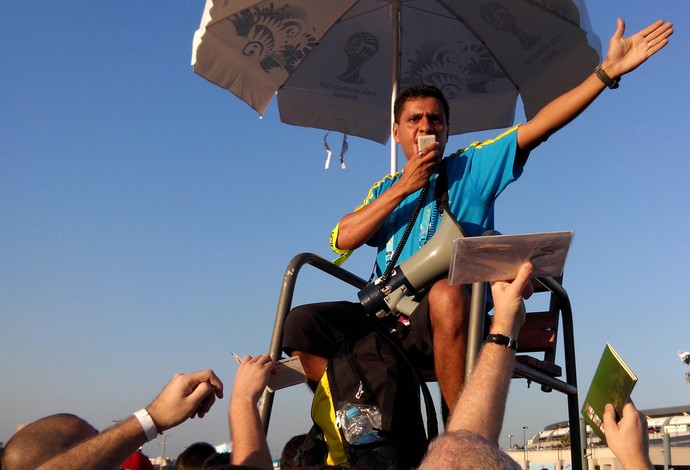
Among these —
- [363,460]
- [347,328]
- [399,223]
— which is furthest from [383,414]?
[399,223]

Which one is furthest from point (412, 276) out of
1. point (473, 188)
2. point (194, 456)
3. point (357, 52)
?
point (357, 52)

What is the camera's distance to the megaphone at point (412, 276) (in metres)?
3.06

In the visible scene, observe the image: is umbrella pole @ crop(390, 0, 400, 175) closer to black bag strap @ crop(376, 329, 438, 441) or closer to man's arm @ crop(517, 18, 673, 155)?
man's arm @ crop(517, 18, 673, 155)

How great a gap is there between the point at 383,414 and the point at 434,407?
0.99 feet

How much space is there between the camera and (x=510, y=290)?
236 cm

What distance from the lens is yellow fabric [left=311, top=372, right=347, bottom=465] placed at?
3014 millimetres

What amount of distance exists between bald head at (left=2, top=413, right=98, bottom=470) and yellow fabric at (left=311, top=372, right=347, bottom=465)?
90 cm

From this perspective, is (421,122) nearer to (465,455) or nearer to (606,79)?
(606,79)

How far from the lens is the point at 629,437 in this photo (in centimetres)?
223

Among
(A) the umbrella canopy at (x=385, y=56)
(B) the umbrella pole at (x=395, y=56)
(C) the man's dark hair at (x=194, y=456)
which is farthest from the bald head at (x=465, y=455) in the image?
(A) the umbrella canopy at (x=385, y=56)

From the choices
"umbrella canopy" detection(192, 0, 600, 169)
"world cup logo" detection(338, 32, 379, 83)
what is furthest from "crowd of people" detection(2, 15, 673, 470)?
"world cup logo" detection(338, 32, 379, 83)

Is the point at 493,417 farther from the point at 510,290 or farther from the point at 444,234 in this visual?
the point at 444,234

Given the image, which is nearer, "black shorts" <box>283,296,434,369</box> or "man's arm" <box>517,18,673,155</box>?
"man's arm" <box>517,18,673,155</box>

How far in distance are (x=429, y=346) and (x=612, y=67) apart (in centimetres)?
134
